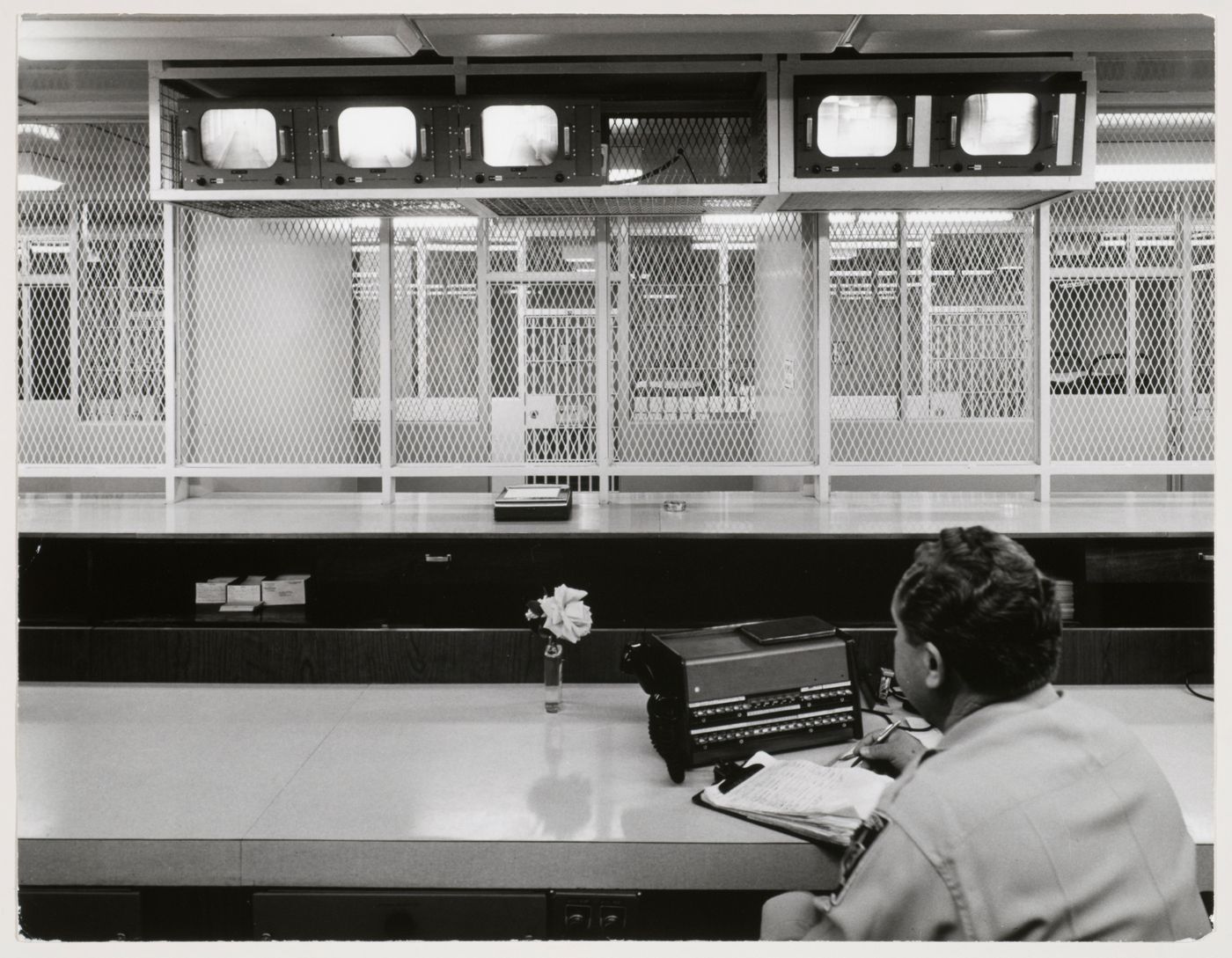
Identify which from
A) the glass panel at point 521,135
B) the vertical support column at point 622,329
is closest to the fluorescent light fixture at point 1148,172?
the vertical support column at point 622,329

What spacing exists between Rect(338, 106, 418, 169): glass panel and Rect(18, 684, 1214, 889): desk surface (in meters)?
1.71

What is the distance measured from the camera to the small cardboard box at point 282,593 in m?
3.24

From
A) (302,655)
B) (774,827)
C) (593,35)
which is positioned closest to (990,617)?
(774,827)

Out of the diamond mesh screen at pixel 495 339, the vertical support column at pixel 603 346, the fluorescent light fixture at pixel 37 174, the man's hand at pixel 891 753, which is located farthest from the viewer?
the fluorescent light fixture at pixel 37 174

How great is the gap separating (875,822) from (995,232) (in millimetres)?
3423

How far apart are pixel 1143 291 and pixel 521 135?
3897mm

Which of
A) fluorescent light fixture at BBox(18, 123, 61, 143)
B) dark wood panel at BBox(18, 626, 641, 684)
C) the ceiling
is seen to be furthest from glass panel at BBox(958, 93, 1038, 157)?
fluorescent light fixture at BBox(18, 123, 61, 143)

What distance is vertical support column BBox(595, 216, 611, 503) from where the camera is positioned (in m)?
4.20

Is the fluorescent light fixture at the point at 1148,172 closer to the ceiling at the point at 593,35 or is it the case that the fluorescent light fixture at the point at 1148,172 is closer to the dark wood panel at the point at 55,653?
the ceiling at the point at 593,35

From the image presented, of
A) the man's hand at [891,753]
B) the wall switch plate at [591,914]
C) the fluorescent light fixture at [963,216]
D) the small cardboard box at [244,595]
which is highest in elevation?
the fluorescent light fixture at [963,216]

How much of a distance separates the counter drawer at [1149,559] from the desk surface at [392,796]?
1.53ft

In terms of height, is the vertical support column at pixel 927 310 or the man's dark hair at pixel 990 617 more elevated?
the vertical support column at pixel 927 310

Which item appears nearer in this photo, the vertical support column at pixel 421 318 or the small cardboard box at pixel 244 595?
the small cardboard box at pixel 244 595

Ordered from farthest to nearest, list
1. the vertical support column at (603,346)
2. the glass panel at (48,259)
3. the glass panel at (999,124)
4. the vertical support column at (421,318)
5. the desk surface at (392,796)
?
the glass panel at (48,259) → the vertical support column at (421,318) → the vertical support column at (603,346) → the glass panel at (999,124) → the desk surface at (392,796)
